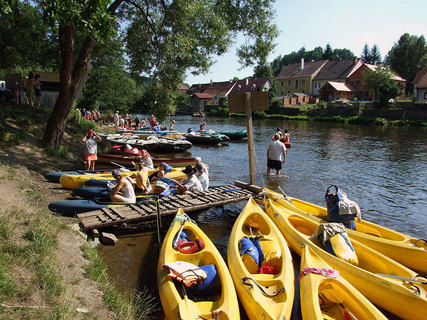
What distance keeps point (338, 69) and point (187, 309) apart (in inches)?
2783

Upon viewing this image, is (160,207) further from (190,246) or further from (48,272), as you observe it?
(48,272)

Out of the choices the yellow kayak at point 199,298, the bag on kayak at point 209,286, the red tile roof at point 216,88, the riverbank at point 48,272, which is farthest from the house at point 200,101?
the bag on kayak at point 209,286

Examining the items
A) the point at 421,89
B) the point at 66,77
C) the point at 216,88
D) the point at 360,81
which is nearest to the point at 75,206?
the point at 66,77

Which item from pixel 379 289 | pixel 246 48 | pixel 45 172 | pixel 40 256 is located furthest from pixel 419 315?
pixel 246 48

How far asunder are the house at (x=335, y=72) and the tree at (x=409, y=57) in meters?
12.3

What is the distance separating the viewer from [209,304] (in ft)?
14.2

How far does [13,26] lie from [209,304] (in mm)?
18675

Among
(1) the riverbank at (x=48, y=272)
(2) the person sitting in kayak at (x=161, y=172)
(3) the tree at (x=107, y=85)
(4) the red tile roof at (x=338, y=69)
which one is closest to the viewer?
(1) the riverbank at (x=48, y=272)

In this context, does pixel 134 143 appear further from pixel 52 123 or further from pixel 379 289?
pixel 379 289

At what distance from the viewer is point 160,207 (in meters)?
7.90

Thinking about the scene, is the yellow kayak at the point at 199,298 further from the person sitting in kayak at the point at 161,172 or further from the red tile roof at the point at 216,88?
the red tile roof at the point at 216,88

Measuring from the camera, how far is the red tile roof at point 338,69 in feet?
209

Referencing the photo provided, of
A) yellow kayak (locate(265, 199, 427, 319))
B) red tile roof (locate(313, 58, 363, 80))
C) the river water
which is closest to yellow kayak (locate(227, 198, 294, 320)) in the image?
yellow kayak (locate(265, 199, 427, 319))

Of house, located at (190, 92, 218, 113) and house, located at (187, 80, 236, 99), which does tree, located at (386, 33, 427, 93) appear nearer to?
house, located at (187, 80, 236, 99)
